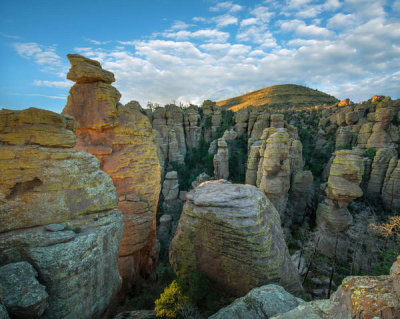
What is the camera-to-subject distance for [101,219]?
629 centimetres

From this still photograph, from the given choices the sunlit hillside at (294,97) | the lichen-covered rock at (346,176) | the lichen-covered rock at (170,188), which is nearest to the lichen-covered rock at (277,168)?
the lichen-covered rock at (346,176)

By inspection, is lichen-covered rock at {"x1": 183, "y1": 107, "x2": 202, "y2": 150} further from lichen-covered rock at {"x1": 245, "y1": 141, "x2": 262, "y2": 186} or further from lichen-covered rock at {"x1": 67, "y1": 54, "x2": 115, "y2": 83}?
lichen-covered rock at {"x1": 67, "y1": 54, "x2": 115, "y2": 83}

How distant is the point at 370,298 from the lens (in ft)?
8.96

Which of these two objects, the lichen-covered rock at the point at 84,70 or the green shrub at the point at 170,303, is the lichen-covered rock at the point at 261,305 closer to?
the green shrub at the point at 170,303

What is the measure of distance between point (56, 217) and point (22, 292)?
6.82 ft

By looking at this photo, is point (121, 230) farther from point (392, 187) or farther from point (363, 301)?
point (392, 187)

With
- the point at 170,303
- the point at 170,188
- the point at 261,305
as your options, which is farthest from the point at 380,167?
the point at 170,303

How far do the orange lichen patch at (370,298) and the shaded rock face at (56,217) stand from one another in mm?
6275

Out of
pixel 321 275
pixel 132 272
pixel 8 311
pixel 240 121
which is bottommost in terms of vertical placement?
pixel 321 275

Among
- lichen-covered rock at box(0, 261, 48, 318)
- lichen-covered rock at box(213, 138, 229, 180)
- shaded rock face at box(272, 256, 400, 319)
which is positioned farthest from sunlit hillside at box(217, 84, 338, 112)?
lichen-covered rock at box(0, 261, 48, 318)

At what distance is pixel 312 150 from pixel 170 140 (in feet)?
78.5

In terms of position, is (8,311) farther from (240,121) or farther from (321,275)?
(240,121)

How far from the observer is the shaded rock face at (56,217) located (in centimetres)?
473

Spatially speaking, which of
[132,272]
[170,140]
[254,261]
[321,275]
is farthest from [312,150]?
[132,272]
